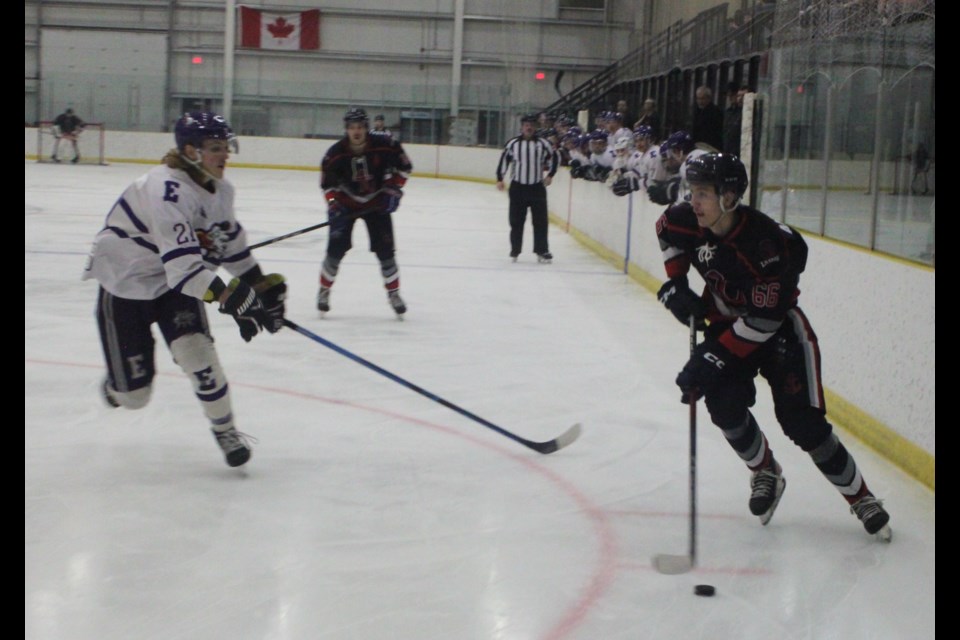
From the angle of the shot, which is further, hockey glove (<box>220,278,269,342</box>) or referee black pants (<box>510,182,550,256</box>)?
referee black pants (<box>510,182,550,256</box>)

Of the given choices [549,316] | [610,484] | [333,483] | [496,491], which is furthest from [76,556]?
[549,316]

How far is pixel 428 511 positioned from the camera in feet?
10.6

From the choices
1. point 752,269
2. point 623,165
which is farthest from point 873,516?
point 623,165

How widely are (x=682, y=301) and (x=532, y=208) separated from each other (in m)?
6.73

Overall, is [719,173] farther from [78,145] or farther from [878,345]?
[78,145]

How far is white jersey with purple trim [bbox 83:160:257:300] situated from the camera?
3.20 meters

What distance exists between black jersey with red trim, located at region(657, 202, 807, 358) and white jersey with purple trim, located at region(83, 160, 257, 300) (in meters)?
1.42

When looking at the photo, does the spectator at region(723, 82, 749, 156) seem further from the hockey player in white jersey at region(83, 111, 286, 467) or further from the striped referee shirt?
the hockey player in white jersey at region(83, 111, 286, 467)

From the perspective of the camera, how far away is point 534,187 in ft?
31.7

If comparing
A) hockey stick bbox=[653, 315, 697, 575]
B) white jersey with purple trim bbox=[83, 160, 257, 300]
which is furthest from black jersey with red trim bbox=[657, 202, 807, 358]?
white jersey with purple trim bbox=[83, 160, 257, 300]

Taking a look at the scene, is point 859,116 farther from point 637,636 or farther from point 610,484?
point 637,636

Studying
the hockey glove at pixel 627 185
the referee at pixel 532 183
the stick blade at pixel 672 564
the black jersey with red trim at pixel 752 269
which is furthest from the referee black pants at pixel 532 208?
the stick blade at pixel 672 564

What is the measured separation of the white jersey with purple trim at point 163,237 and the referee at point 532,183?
6.15 metres

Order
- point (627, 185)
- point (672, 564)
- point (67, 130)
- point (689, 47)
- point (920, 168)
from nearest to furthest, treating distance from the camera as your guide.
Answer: point (672, 564), point (920, 168), point (627, 185), point (689, 47), point (67, 130)
